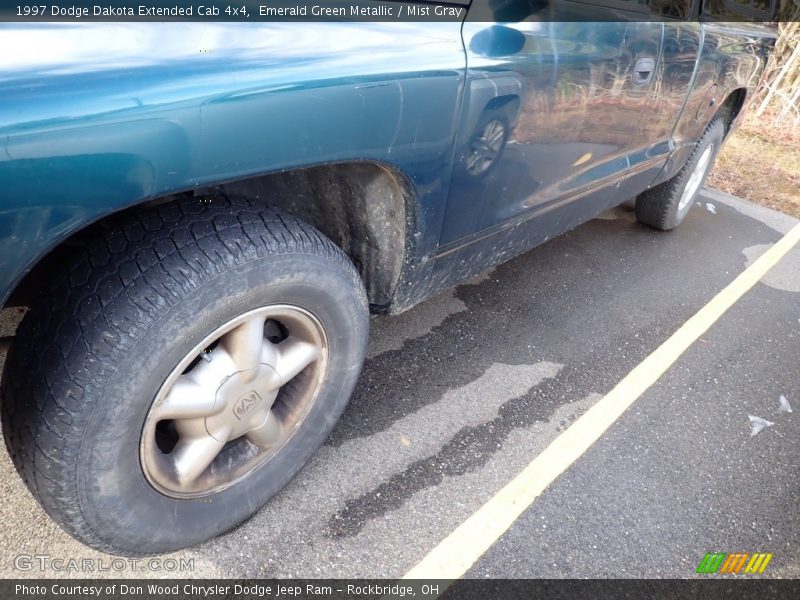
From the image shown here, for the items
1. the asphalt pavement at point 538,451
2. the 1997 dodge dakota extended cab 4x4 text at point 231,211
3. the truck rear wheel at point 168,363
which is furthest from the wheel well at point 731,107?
the truck rear wheel at point 168,363

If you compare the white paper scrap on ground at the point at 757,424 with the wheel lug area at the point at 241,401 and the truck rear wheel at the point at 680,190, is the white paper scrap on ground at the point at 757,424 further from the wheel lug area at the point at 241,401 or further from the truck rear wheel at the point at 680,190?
the wheel lug area at the point at 241,401

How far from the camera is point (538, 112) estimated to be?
6.07 feet

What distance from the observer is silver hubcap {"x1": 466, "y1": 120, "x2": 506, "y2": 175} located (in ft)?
5.61

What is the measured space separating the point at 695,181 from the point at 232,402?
379 centimetres

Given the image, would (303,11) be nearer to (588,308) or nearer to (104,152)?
(104,152)

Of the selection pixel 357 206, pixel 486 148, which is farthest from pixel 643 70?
pixel 357 206

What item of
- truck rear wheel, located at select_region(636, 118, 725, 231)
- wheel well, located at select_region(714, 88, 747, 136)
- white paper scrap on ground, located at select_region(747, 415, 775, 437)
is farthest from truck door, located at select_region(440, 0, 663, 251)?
wheel well, located at select_region(714, 88, 747, 136)

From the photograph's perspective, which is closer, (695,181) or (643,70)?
(643,70)

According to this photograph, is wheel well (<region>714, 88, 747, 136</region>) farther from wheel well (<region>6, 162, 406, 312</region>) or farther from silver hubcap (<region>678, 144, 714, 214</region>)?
wheel well (<region>6, 162, 406, 312</region>)

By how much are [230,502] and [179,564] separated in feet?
0.68

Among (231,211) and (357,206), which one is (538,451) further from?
(231,211)

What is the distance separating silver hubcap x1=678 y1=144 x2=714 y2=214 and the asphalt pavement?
916mm

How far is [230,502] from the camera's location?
5.46 ft

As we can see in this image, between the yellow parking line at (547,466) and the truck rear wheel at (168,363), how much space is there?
61 cm
